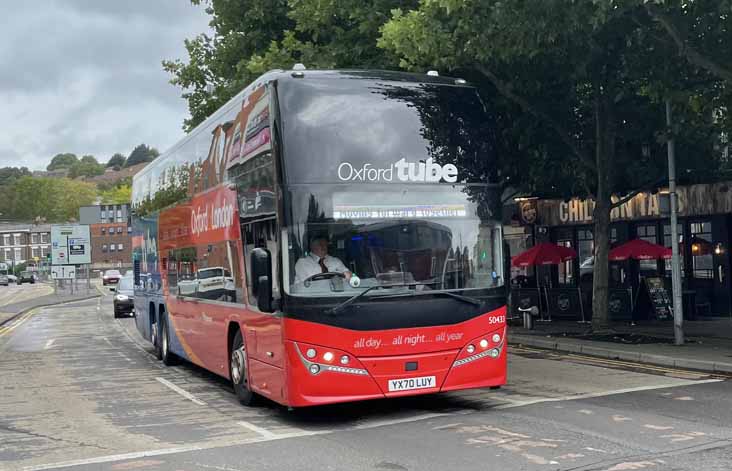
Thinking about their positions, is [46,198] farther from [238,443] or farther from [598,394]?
[238,443]

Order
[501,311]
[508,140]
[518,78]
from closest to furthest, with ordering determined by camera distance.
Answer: [501,311], [518,78], [508,140]

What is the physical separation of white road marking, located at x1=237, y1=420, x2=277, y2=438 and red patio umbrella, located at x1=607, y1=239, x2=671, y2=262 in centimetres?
1453

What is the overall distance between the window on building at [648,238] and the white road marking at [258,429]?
18001 mm

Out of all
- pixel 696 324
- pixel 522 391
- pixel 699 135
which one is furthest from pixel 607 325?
pixel 522 391

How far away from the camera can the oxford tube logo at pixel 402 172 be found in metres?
9.81

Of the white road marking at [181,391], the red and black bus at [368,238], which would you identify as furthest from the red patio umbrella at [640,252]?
the red and black bus at [368,238]

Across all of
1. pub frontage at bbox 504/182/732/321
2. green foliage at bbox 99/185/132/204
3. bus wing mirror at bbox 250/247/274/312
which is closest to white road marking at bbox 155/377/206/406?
bus wing mirror at bbox 250/247/274/312

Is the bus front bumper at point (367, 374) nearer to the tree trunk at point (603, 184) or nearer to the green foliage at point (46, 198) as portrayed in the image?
the tree trunk at point (603, 184)

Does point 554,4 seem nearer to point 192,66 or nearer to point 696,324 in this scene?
point 696,324

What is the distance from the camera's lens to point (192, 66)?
26250mm

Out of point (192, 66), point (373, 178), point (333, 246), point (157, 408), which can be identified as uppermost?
point (192, 66)

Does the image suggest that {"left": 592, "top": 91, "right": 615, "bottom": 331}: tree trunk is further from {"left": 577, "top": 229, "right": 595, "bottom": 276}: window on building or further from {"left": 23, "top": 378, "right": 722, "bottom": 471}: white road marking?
{"left": 23, "top": 378, "right": 722, "bottom": 471}: white road marking

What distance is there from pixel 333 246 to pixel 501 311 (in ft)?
6.95

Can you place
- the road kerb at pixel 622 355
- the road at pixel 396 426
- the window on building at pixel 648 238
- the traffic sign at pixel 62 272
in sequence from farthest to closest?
the traffic sign at pixel 62 272
the window on building at pixel 648 238
the road kerb at pixel 622 355
the road at pixel 396 426
